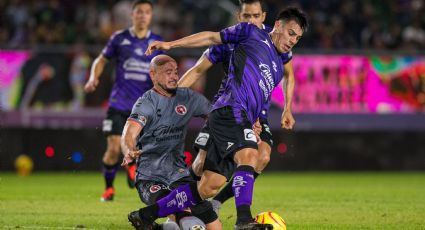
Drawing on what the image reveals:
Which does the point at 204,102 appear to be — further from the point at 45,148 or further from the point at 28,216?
the point at 45,148

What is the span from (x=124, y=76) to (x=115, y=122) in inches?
26.3

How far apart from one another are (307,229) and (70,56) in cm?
1047

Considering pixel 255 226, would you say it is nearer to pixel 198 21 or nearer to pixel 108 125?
pixel 108 125

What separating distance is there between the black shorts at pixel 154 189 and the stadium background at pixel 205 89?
9826mm

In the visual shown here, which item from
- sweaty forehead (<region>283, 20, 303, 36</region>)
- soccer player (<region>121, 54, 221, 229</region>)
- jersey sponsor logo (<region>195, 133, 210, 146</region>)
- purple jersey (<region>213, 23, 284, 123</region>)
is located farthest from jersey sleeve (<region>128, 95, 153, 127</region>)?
sweaty forehead (<region>283, 20, 303, 36</region>)

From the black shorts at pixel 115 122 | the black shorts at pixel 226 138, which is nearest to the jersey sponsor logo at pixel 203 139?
the black shorts at pixel 226 138

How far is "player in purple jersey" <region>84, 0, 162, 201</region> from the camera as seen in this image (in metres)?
12.5

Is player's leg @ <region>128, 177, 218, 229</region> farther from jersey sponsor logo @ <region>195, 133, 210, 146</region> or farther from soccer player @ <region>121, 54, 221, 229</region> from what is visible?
jersey sponsor logo @ <region>195, 133, 210, 146</region>

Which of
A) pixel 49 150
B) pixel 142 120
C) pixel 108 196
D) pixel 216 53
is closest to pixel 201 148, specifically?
pixel 216 53

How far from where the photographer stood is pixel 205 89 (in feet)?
60.8

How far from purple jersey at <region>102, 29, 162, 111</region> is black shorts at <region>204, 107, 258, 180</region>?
4.30 metres

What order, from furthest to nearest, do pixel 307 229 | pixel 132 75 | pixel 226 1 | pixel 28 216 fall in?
pixel 226 1, pixel 132 75, pixel 28 216, pixel 307 229

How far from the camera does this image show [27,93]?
59.5 ft

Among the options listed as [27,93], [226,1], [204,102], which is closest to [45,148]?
[27,93]
